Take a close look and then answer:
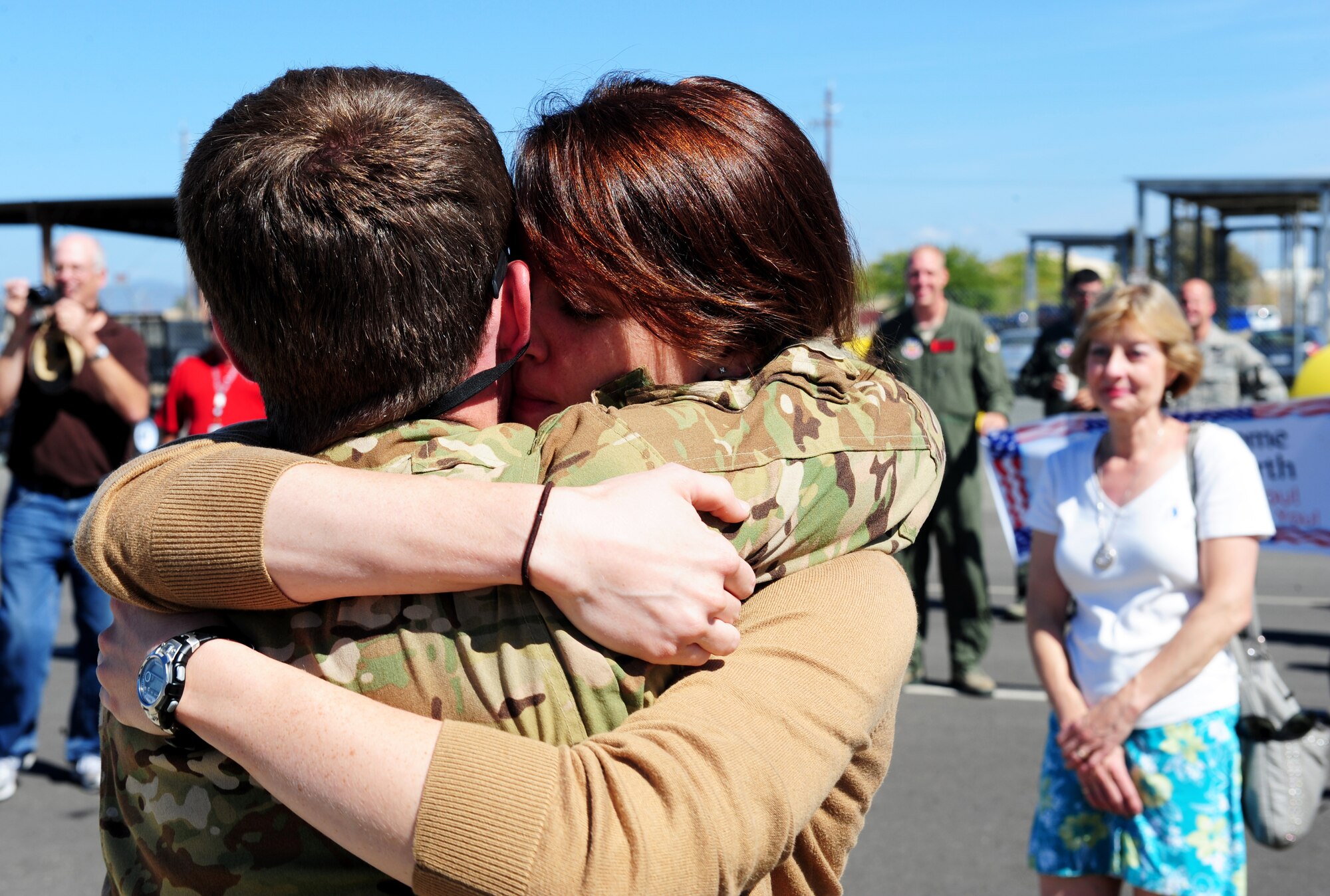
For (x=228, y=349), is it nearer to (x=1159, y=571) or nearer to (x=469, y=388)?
(x=469, y=388)

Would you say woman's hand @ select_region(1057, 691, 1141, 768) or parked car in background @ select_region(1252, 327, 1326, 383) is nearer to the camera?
woman's hand @ select_region(1057, 691, 1141, 768)

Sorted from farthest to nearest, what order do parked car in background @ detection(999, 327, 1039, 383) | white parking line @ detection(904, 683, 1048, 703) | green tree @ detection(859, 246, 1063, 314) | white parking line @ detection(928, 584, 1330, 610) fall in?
green tree @ detection(859, 246, 1063, 314), parked car in background @ detection(999, 327, 1039, 383), white parking line @ detection(928, 584, 1330, 610), white parking line @ detection(904, 683, 1048, 703)

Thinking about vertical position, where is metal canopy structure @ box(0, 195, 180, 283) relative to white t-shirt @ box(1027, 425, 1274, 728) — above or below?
above

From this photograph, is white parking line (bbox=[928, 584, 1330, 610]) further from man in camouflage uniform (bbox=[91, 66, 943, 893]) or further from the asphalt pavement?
man in camouflage uniform (bbox=[91, 66, 943, 893])

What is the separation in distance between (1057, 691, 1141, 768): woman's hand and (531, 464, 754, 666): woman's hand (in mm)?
2214

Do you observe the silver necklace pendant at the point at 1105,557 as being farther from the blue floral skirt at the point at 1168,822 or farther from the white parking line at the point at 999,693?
the white parking line at the point at 999,693

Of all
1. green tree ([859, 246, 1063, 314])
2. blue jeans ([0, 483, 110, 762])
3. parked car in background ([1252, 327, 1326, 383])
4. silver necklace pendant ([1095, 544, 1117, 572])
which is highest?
silver necklace pendant ([1095, 544, 1117, 572])

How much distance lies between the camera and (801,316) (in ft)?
4.74

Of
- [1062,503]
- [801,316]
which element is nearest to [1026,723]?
[1062,503]

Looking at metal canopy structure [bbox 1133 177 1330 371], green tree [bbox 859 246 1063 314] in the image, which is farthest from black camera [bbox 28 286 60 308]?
green tree [bbox 859 246 1063 314]

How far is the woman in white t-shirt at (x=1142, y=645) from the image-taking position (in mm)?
2939

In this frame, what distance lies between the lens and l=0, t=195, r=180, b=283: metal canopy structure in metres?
10.8

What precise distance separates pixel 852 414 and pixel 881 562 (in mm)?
166

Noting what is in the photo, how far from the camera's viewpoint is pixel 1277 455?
19.0ft
